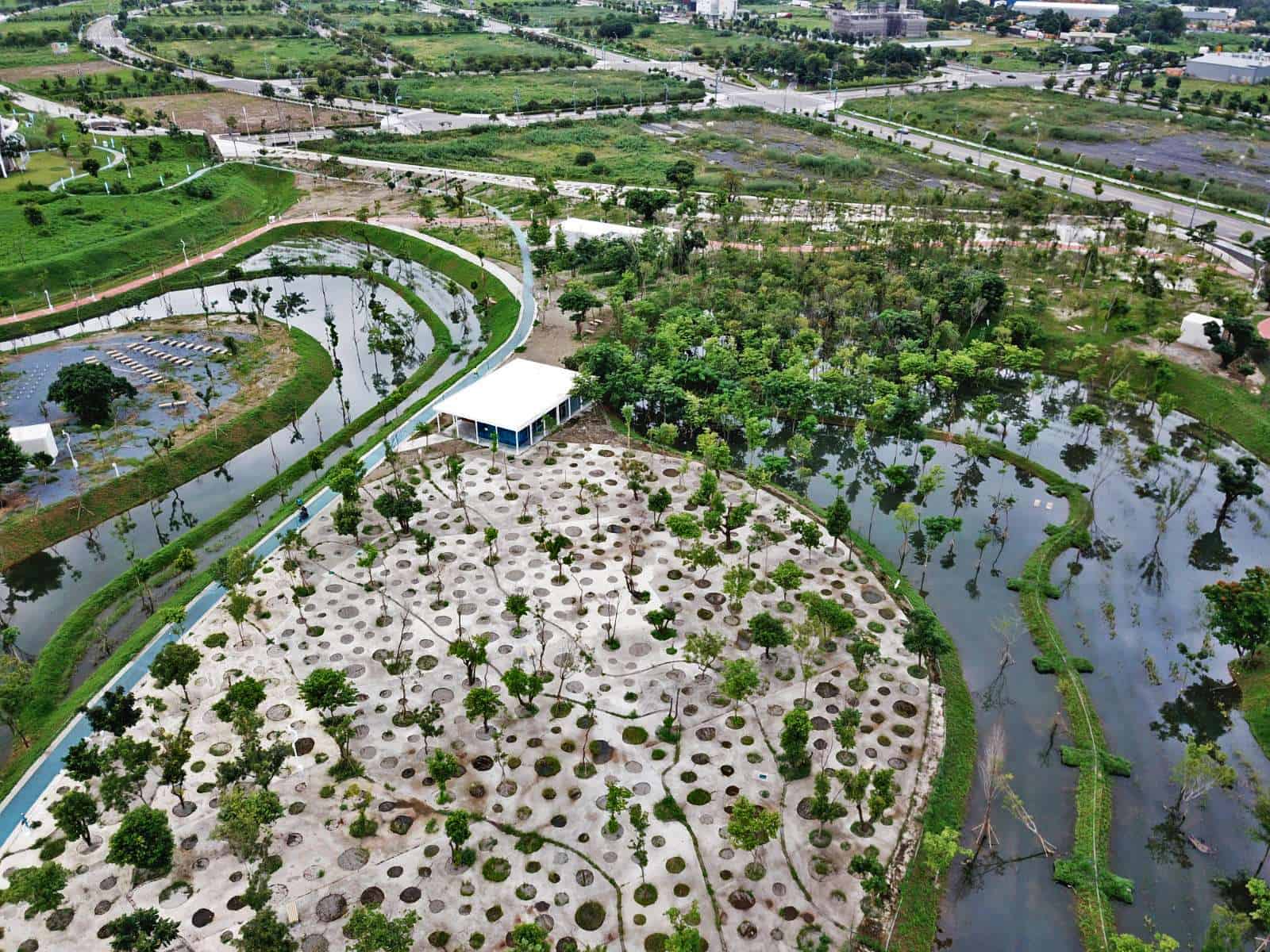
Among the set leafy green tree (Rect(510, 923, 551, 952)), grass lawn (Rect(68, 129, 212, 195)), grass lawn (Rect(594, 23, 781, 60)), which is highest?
grass lawn (Rect(594, 23, 781, 60))

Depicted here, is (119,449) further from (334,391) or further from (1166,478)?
(1166,478)

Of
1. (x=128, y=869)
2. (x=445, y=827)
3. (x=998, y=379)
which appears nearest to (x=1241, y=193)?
(x=998, y=379)

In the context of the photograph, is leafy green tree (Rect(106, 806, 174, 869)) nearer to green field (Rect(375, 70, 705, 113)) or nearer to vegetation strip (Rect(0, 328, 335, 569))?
vegetation strip (Rect(0, 328, 335, 569))

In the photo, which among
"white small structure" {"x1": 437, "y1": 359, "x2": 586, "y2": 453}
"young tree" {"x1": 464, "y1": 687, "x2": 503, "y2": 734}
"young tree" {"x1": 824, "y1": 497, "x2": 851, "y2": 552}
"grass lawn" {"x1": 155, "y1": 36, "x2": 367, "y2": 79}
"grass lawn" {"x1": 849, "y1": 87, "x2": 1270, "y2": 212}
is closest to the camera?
"young tree" {"x1": 464, "y1": 687, "x2": 503, "y2": 734}

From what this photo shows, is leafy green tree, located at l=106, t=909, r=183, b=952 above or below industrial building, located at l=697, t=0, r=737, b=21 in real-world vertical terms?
below

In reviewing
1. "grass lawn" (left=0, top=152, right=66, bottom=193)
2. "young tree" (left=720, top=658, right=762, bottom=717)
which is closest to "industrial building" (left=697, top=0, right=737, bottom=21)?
"grass lawn" (left=0, top=152, right=66, bottom=193)

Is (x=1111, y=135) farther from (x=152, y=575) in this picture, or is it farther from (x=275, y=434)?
(x=152, y=575)
